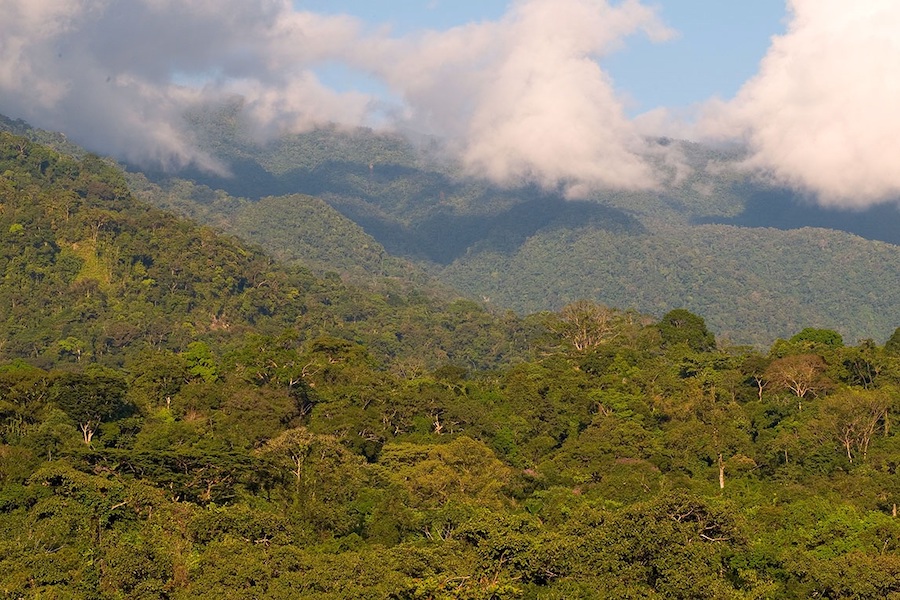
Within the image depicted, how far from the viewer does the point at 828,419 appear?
47.4 m

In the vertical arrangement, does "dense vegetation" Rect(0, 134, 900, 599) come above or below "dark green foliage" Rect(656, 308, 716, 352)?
below

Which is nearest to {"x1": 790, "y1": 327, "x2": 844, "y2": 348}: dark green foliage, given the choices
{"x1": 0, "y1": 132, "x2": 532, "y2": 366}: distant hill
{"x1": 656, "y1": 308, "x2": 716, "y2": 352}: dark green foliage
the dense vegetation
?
the dense vegetation

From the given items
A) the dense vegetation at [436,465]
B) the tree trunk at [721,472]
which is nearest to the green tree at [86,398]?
the dense vegetation at [436,465]

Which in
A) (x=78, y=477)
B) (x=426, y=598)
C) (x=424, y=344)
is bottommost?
(x=426, y=598)

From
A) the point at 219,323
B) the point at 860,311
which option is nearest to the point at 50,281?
the point at 219,323

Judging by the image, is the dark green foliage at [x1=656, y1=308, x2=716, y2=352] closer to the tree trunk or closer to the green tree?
the tree trunk

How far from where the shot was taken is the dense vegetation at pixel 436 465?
28.7 m

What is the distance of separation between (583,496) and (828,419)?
1253 cm

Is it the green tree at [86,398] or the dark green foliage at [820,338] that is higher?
the dark green foliage at [820,338]

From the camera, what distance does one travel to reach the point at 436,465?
42750mm

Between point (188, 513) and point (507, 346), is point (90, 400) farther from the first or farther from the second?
point (507, 346)

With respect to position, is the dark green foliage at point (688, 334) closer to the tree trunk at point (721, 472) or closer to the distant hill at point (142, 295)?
the tree trunk at point (721, 472)

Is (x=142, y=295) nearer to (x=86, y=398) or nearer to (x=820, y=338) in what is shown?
(x=86, y=398)

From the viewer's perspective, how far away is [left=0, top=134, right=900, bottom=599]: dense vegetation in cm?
2867
